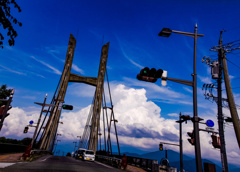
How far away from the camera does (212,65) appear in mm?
24156

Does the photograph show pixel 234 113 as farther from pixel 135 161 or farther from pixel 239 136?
pixel 135 161

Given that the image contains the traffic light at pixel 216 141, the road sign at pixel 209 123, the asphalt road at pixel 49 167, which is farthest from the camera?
the asphalt road at pixel 49 167

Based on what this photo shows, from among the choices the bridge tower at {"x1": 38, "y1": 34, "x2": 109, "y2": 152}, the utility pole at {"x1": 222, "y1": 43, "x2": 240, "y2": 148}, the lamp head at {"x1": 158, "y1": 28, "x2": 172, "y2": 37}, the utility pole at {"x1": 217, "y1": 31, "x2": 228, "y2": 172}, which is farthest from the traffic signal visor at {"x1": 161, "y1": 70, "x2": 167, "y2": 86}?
the bridge tower at {"x1": 38, "y1": 34, "x2": 109, "y2": 152}

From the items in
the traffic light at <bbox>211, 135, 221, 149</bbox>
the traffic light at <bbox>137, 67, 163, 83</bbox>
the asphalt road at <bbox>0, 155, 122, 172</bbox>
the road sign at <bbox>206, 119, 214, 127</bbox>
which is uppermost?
the traffic light at <bbox>137, 67, 163, 83</bbox>

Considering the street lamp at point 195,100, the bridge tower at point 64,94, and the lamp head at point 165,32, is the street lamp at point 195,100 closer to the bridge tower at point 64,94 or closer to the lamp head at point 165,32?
the lamp head at point 165,32

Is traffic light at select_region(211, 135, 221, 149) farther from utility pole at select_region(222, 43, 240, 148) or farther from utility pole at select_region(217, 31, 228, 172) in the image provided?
utility pole at select_region(217, 31, 228, 172)

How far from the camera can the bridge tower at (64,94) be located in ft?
110

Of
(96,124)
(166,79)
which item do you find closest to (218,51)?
(166,79)

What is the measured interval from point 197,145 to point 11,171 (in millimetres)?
8690

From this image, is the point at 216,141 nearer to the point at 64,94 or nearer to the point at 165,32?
the point at 165,32

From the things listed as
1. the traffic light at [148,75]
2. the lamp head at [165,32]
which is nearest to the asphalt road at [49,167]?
the traffic light at [148,75]

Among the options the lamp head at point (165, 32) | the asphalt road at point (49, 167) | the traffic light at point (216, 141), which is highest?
the lamp head at point (165, 32)

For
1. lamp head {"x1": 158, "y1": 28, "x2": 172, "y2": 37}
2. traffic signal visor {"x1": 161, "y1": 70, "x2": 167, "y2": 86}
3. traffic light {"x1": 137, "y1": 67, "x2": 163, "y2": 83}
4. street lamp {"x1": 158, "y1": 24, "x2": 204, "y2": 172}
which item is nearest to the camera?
street lamp {"x1": 158, "y1": 24, "x2": 204, "y2": 172}

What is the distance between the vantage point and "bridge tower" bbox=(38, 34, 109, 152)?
33.5 metres
